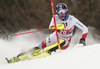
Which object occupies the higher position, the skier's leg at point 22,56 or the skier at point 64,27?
→ the skier at point 64,27

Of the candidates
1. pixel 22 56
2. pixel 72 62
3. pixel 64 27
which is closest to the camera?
pixel 72 62

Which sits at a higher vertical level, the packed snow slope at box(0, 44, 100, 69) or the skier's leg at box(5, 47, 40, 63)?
the packed snow slope at box(0, 44, 100, 69)

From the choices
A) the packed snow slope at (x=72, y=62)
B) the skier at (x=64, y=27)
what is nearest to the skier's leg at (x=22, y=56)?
the skier at (x=64, y=27)

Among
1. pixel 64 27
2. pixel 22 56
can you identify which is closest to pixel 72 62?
pixel 22 56

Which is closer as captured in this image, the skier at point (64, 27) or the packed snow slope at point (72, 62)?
the packed snow slope at point (72, 62)

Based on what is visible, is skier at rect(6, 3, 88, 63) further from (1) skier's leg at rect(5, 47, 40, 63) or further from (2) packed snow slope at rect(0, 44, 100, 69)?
(2) packed snow slope at rect(0, 44, 100, 69)

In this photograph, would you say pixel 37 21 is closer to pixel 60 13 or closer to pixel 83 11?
pixel 83 11

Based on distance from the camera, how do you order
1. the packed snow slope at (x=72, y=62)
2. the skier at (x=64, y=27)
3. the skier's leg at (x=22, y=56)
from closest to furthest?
the packed snow slope at (x=72, y=62)
the skier's leg at (x=22, y=56)
the skier at (x=64, y=27)

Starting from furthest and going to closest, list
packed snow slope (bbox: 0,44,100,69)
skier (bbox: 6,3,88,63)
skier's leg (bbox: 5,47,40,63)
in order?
skier (bbox: 6,3,88,63), skier's leg (bbox: 5,47,40,63), packed snow slope (bbox: 0,44,100,69)

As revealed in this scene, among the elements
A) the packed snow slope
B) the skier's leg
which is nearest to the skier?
the skier's leg

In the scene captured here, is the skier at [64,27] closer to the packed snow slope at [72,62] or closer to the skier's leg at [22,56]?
the skier's leg at [22,56]

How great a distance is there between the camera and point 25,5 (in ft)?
43.8

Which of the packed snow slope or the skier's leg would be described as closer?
the packed snow slope

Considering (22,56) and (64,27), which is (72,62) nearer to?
(22,56)
